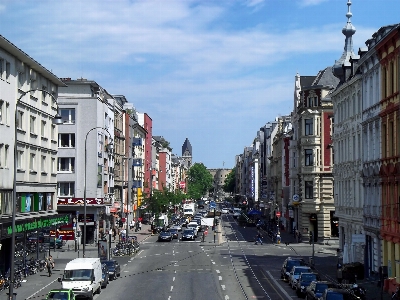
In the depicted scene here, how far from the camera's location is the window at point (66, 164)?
84438mm

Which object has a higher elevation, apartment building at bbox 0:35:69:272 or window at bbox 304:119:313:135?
window at bbox 304:119:313:135

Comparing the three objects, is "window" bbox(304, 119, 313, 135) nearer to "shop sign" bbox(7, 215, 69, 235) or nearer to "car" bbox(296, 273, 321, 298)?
"shop sign" bbox(7, 215, 69, 235)

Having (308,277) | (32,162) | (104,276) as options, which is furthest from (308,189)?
(308,277)

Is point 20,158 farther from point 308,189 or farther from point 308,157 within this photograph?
point 308,189

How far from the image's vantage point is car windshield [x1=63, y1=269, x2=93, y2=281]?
1617 inches

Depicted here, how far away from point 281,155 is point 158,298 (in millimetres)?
84114

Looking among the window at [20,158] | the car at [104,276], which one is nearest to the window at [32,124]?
the window at [20,158]

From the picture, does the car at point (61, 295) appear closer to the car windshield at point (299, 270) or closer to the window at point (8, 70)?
the car windshield at point (299, 270)

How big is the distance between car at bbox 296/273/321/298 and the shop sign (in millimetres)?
17497

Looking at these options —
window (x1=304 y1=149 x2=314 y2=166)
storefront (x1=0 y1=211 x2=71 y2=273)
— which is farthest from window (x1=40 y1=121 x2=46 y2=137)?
window (x1=304 y1=149 x2=314 y2=166)

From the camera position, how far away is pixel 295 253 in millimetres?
74688

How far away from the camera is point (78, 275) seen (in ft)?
136

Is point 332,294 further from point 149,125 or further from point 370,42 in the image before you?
point 149,125

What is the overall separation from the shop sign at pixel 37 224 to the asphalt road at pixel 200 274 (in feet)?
11.6
